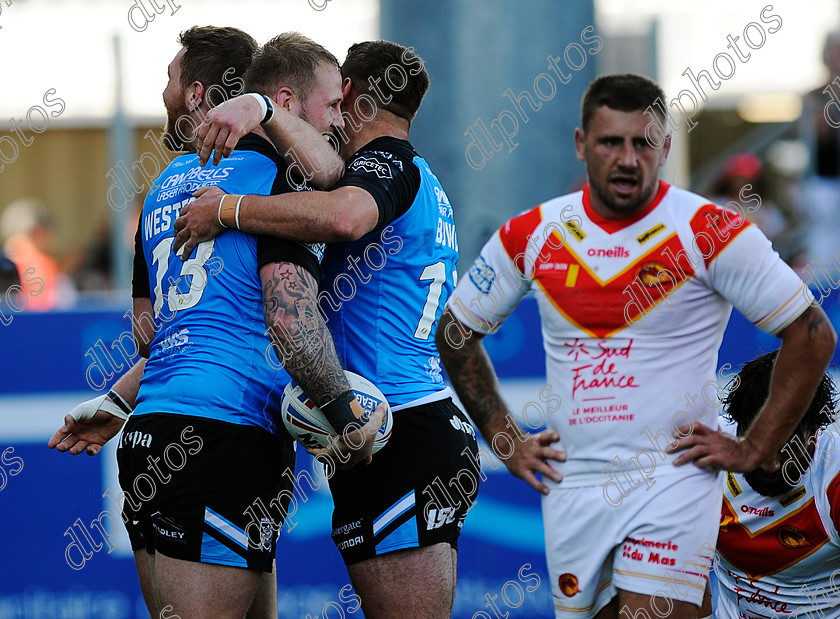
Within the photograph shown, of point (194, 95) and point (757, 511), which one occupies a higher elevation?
point (194, 95)

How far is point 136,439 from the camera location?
128 inches

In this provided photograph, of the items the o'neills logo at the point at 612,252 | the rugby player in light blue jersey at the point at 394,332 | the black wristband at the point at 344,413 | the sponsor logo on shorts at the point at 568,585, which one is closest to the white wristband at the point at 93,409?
the rugby player in light blue jersey at the point at 394,332

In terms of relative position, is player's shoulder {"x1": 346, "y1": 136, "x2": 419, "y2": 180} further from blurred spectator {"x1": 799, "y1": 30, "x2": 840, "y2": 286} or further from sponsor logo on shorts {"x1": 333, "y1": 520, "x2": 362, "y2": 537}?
blurred spectator {"x1": 799, "y1": 30, "x2": 840, "y2": 286}

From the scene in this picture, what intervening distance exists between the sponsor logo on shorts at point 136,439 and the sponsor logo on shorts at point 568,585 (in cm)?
141

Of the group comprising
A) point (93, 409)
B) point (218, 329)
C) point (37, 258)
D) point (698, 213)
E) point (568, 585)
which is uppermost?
point (698, 213)

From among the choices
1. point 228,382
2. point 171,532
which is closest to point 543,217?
point 228,382

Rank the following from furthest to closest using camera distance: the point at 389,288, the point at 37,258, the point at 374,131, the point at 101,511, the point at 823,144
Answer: the point at 37,258, the point at 823,144, the point at 101,511, the point at 374,131, the point at 389,288

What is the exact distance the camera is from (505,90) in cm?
630

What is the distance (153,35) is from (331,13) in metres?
1.73

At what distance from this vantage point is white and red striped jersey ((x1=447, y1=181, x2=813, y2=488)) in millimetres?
3330

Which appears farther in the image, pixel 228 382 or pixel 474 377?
pixel 474 377

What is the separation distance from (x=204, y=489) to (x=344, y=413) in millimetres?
479

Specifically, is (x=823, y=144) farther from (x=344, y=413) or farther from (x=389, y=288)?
(x=344, y=413)

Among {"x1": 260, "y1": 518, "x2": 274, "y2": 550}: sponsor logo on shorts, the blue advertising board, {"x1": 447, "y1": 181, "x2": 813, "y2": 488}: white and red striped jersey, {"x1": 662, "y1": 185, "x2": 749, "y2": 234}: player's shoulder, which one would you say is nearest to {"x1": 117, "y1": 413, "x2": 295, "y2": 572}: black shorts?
{"x1": 260, "y1": 518, "x2": 274, "y2": 550}: sponsor logo on shorts
